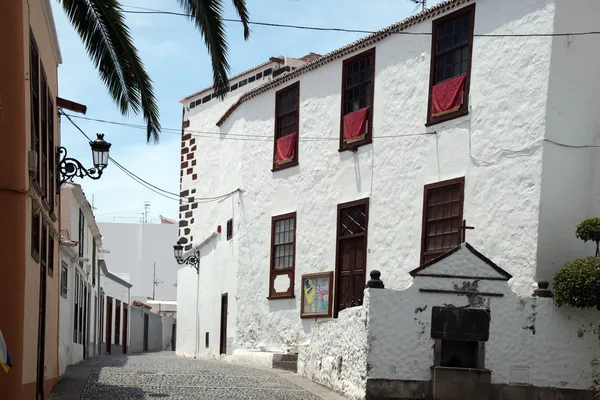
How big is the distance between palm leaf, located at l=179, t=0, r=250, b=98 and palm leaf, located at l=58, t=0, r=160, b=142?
100cm

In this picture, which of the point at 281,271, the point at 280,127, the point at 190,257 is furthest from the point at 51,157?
the point at 190,257

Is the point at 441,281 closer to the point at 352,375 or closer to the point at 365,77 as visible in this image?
the point at 352,375

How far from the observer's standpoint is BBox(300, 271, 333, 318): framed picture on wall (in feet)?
60.3

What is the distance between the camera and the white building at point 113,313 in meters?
31.5

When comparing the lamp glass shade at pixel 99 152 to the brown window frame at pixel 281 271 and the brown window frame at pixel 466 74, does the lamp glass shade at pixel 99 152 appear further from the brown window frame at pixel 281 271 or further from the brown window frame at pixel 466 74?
the brown window frame at pixel 281 271

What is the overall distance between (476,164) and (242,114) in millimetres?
8808

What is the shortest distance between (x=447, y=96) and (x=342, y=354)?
5041 millimetres

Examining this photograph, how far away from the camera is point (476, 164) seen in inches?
589

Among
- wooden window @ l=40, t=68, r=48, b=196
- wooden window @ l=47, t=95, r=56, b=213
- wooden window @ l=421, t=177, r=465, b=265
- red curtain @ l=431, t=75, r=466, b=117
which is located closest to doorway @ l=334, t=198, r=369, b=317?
wooden window @ l=421, t=177, r=465, b=265

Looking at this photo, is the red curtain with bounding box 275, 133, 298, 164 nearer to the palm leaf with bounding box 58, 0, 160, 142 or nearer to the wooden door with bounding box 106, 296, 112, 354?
the palm leaf with bounding box 58, 0, 160, 142

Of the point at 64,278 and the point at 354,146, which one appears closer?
the point at 64,278

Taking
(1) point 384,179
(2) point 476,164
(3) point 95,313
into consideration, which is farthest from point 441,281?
(3) point 95,313

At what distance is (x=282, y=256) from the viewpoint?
20.2 metres

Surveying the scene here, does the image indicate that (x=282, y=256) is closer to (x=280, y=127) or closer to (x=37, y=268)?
(x=280, y=127)
